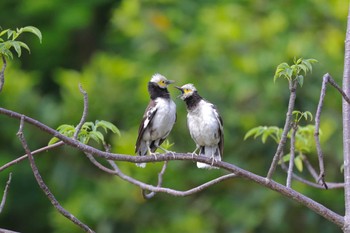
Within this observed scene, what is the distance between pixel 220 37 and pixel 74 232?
3.16 meters

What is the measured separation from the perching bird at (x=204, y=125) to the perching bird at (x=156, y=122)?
15 cm

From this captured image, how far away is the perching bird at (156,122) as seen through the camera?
5461mm

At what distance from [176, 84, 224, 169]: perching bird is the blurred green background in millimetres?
3230

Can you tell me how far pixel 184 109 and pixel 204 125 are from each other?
4.02 m

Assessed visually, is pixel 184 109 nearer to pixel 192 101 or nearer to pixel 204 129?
pixel 192 101

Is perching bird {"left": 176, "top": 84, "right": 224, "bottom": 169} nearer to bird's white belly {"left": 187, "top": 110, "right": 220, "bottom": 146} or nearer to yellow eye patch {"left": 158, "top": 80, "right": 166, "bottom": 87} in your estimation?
bird's white belly {"left": 187, "top": 110, "right": 220, "bottom": 146}

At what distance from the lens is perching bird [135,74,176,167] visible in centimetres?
546

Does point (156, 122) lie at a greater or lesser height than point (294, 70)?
lesser

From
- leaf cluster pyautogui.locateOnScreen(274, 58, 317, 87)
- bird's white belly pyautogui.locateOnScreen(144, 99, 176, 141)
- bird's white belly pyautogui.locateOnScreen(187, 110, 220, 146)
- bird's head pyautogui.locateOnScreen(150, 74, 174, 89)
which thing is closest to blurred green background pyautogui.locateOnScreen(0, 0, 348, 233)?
bird's head pyautogui.locateOnScreen(150, 74, 174, 89)

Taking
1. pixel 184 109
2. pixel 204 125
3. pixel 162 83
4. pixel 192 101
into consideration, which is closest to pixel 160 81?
pixel 162 83

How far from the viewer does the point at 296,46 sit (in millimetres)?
9281

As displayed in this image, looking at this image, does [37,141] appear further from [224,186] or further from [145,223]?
[224,186]

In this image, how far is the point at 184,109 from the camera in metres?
9.48

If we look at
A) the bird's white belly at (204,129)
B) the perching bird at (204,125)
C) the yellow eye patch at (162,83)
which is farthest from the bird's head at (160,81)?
the bird's white belly at (204,129)
